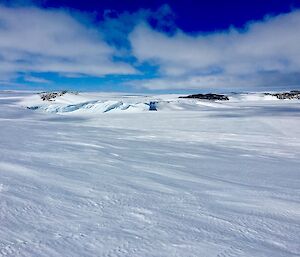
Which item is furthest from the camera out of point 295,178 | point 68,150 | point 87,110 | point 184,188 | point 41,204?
point 87,110

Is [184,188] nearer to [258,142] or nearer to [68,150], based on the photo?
[68,150]

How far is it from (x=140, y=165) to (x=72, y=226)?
2362 mm

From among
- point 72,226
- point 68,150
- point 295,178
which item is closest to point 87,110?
point 68,150

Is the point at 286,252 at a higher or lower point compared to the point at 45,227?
lower

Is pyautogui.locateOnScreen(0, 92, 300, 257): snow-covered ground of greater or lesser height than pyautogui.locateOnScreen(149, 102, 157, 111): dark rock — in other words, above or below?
below

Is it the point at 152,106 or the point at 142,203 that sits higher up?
the point at 152,106

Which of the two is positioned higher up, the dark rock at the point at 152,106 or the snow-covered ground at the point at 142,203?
the dark rock at the point at 152,106

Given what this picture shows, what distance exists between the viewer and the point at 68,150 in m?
5.33

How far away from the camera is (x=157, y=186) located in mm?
3447

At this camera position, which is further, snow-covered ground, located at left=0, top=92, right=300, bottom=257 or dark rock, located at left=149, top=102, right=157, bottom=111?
dark rock, located at left=149, top=102, right=157, bottom=111

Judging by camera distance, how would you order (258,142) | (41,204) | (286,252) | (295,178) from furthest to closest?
(258,142)
(295,178)
(41,204)
(286,252)

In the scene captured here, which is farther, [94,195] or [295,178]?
[295,178]

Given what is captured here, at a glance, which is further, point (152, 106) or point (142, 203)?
point (152, 106)

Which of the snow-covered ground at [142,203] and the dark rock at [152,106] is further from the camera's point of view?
the dark rock at [152,106]
